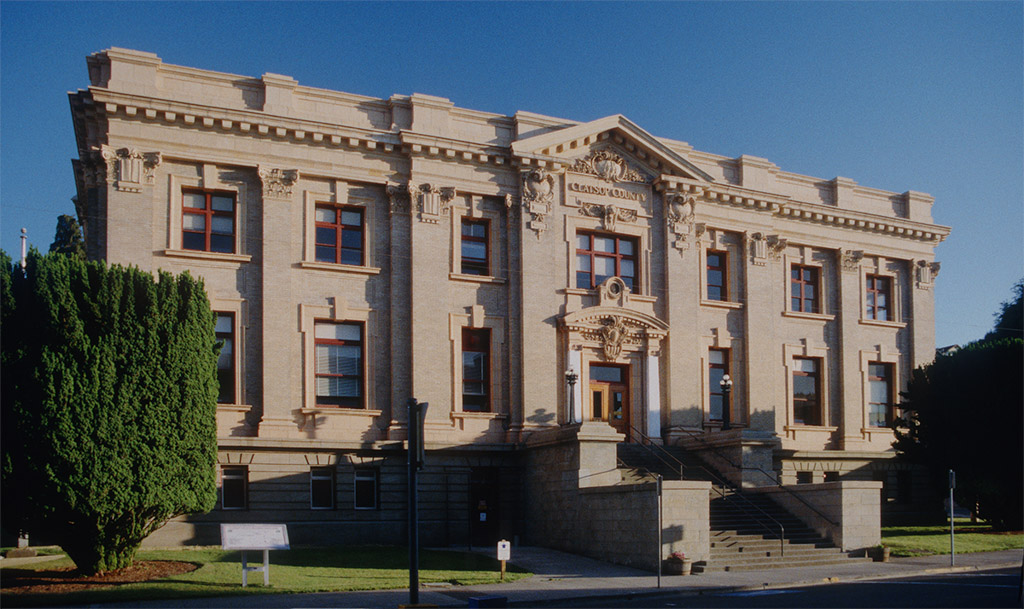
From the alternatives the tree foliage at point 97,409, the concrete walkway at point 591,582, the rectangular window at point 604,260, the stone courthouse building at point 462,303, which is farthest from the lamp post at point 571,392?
the tree foliage at point 97,409

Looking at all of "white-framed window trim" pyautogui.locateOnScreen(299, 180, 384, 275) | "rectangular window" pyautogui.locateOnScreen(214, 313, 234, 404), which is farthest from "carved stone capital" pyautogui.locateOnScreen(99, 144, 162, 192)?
"white-framed window trim" pyautogui.locateOnScreen(299, 180, 384, 275)

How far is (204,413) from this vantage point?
21812 mm

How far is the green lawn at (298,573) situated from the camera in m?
18.5

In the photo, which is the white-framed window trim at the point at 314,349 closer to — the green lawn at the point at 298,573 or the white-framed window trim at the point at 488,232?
the white-framed window trim at the point at 488,232

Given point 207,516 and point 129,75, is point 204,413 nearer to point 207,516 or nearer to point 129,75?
point 207,516

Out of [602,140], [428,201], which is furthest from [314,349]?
[602,140]

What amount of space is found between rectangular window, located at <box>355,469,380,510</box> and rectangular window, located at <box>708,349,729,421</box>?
12354 millimetres

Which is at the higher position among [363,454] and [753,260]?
[753,260]

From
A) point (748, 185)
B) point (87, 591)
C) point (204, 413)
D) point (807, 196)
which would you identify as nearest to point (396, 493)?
point (204, 413)

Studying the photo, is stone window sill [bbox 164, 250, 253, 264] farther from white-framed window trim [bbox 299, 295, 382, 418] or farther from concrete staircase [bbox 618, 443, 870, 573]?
concrete staircase [bbox 618, 443, 870, 573]

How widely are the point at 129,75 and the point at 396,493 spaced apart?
46.6 ft

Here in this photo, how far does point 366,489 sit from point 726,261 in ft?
51.7

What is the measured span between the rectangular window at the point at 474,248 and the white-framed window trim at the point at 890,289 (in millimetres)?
16037

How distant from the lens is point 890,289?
3969cm
